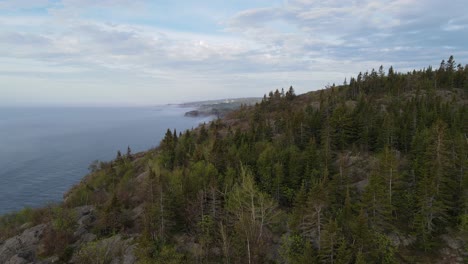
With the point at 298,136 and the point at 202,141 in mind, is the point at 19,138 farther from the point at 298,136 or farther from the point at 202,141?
the point at 298,136

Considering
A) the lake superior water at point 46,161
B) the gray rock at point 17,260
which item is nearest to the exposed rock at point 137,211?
the gray rock at point 17,260

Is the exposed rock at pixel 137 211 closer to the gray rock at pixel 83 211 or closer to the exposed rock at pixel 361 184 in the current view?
the gray rock at pixel 83 211

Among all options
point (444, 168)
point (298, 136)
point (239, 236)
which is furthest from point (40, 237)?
point (444, 168)

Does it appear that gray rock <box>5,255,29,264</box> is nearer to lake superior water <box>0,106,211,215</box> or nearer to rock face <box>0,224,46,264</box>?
rock face <box>0,224,46,264</box>

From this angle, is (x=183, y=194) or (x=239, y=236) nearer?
(x=239, y=236)

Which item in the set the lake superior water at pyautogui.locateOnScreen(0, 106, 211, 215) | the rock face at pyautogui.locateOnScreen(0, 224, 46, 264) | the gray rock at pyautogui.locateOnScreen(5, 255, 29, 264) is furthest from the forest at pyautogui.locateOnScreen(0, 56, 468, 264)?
the lake superior water at pyautogui.locateOnScreen(0, 106, 211, 215)

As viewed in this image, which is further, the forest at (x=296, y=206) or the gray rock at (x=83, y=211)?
the gray rock at (x=83, y=211)
